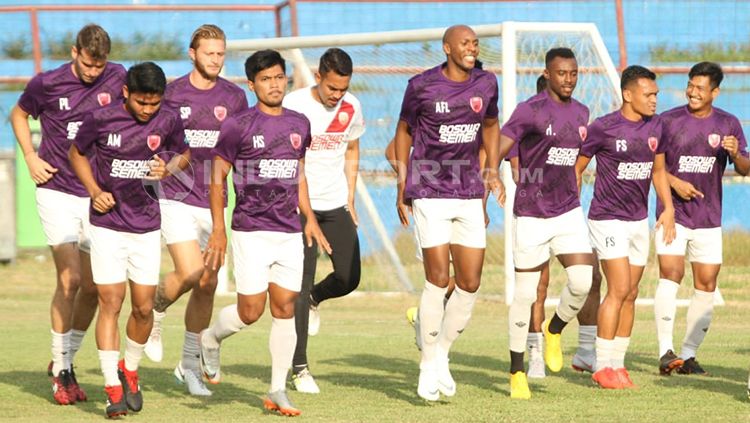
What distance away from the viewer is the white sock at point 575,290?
398 inches

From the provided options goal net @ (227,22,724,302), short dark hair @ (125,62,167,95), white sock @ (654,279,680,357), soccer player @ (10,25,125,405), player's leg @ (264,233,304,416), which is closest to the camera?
short dark hair @ (125,62,167,95)

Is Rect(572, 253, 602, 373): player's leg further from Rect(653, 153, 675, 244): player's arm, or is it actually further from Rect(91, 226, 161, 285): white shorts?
Rect(91, 226, 161, 285): white shorts

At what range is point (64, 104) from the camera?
9891 mm

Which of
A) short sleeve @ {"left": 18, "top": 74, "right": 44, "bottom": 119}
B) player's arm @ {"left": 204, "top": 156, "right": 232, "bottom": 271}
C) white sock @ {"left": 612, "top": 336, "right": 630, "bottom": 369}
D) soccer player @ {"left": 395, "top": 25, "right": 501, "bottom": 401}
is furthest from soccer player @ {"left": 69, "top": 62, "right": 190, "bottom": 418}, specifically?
white sock @ {"left": 612, "top": 336, "right": 630, "bottom": 369}

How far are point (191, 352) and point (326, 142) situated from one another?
192 cm

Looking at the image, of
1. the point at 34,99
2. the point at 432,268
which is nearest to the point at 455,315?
the point at 432,268

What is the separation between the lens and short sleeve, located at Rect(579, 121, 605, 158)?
10602 mm

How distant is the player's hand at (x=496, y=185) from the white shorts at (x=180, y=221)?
198 cm

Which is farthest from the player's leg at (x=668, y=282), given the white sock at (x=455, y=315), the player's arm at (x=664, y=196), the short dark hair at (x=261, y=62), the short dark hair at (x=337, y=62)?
the short dark hair at (x=261, y=62)

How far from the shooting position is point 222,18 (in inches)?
945

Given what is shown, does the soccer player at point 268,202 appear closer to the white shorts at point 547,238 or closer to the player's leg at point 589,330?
the white shorts at point 547,238

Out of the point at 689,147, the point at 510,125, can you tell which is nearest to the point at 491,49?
the point at 689,147

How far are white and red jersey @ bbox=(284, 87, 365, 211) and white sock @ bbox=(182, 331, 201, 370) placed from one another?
1381mm

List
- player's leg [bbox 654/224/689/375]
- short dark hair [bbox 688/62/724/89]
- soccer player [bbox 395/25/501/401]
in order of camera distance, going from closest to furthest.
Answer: soccer player [bbox 395/25/501/401] → short dark hair [bbox 688/62/724/89] → player's leg [bbox 654/224/689/375]
